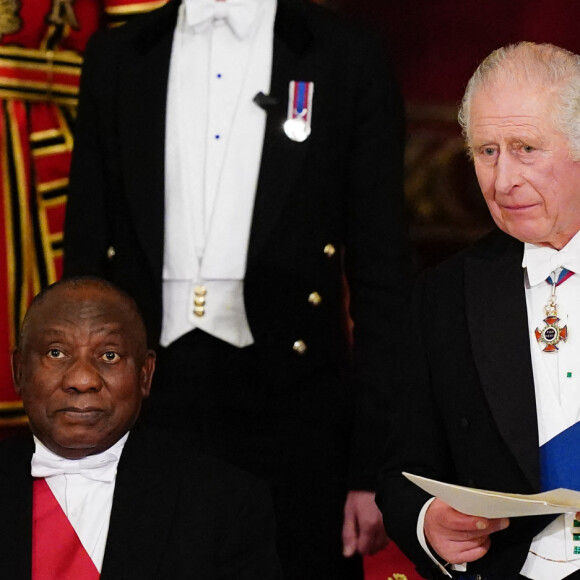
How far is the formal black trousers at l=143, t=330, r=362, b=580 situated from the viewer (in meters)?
2.62

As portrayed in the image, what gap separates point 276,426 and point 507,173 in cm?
81

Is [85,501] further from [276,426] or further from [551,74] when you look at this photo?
[551,74]

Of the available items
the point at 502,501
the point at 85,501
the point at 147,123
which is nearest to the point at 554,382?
the point at 502,501

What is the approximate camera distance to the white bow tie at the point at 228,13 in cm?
264

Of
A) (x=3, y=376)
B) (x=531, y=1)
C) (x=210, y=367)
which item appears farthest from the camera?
(x=531, y=1)

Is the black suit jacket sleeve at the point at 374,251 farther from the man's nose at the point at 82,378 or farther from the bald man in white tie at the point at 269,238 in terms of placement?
the man's nose at the point at 82,378

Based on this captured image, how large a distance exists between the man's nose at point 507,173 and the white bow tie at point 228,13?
2.50ft

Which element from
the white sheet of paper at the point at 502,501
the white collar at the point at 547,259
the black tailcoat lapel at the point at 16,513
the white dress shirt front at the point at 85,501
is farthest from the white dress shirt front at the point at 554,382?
the black tailcoat lapel at the point at 16,513

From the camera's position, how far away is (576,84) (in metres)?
2.05

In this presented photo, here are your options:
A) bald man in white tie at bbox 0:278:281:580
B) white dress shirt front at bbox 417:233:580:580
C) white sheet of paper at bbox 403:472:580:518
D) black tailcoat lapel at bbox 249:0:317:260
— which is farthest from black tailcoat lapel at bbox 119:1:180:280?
white sheet of paper at bbox 403:472:580:518

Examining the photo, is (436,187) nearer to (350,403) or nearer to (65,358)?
(350,403)

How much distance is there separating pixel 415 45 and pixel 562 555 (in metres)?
1.77

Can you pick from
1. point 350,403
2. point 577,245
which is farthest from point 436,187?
point 577,245

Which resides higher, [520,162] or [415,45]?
[415,45]
